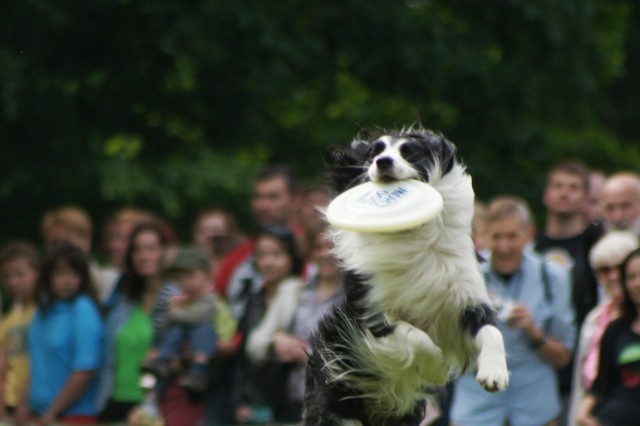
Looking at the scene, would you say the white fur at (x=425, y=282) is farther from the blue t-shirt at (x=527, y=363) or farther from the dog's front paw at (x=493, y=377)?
the blue t-shirt at (x=527, y=363)

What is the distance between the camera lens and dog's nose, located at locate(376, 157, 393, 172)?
6.54m

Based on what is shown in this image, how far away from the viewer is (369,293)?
22.3ft

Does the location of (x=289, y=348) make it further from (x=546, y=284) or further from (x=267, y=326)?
(x=546, y=284)

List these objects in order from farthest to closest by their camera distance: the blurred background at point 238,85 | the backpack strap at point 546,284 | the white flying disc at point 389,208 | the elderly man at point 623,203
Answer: the blurred background at point 238,85 < the elderly man at point 623,203 < the backpack strap at point 546,284 < the white flying disc at point 389,208

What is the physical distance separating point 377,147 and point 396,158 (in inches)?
6.9

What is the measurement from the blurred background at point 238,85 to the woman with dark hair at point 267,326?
18.3 feet

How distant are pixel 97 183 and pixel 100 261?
1.04m

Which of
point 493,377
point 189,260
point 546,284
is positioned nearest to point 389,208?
point 493,377

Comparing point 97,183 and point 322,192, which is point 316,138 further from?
point 322,192

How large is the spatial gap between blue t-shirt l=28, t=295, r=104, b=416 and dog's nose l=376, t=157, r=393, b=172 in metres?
4.07

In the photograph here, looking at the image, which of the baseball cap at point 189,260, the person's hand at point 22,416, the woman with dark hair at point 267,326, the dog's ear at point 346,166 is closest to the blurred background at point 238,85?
the person's hand at point 22,416

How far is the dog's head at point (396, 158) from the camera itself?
21.7 ft

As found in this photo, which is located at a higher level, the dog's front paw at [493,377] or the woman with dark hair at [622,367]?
the woman with dark hair at [622,367]

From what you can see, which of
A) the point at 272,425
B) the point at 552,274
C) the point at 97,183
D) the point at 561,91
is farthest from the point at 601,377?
the point at 561,91
